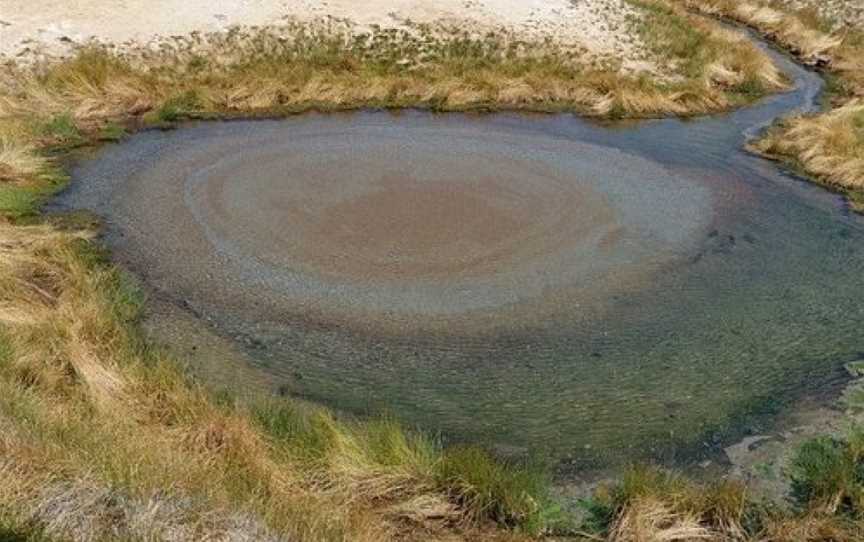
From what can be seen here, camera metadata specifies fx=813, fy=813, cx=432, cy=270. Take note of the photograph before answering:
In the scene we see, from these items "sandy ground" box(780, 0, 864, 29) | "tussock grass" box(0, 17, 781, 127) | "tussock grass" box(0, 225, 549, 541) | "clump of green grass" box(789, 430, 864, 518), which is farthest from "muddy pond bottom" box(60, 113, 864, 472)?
"sandy ground" box(780, 0, 864, 29)

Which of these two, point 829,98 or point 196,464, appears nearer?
point 196,464

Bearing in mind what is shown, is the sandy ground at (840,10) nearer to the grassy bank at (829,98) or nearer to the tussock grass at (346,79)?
the grassy bank at (829,98)

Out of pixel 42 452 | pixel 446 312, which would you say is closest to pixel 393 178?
pixel 446 312

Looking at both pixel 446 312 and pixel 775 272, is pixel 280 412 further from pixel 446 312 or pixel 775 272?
pixel 775 272

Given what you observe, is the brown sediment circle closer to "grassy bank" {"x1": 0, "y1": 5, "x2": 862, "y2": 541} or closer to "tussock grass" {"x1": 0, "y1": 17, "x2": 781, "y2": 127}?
"grassy bank" {"x1": 0, "y1": 5, "x2": 862, "y2": 541}

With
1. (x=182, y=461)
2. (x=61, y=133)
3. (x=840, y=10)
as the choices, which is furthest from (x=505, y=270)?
(x=840, y=10)

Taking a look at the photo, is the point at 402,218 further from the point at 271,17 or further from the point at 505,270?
the point at 271,17
